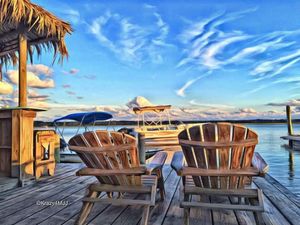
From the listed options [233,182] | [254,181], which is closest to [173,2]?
[254,181]

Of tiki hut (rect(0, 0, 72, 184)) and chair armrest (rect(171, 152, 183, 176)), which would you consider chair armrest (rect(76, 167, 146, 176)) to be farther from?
tiki hut (rect(0, 0, 72, 184))

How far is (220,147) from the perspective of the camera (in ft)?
6.23

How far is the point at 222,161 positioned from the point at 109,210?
1274 mm

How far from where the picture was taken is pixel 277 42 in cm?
1352

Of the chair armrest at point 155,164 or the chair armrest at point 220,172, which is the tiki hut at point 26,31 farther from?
the chair armrest at point 220,172

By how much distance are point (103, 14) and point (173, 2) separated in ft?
11.0

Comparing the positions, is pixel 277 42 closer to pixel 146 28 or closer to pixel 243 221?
pixel 146 28

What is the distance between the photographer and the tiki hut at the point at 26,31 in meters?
3.91

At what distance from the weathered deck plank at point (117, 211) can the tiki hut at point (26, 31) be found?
79.7 inches

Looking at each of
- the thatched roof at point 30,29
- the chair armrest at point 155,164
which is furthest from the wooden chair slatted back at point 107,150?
the thatched roof at point 30,29

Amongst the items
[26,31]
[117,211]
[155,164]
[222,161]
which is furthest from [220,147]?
[26,31]

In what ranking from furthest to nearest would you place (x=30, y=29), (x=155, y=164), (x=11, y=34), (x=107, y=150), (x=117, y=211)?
(x=11, y=34), (x=30, y=29), (x=117, y=211), (x=155, y=164), (x=107, y=150)

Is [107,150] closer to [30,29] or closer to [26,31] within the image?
[30,29]

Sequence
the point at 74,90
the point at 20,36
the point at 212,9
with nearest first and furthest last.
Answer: the point at 20,36 < the point at 212,9 < the point at 74,90
